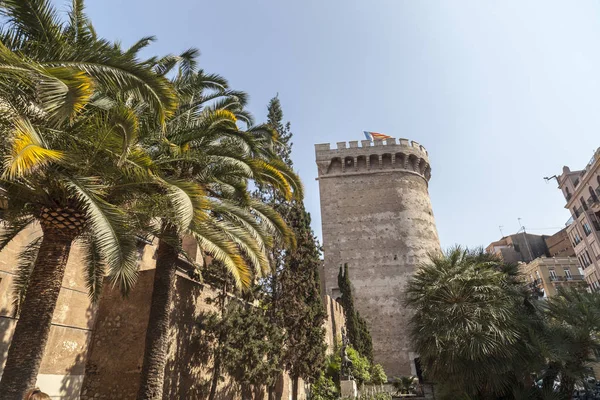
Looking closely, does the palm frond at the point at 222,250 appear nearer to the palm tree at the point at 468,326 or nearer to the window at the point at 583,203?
the palm tree at the point at 468,326

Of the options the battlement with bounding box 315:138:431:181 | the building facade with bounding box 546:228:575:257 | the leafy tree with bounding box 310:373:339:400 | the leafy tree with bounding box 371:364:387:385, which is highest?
the battlement with bounding box 315:138:431:181

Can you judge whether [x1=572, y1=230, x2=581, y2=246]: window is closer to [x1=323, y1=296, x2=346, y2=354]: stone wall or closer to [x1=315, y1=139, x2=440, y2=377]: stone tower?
[x1=315, y1=139, x2=440, y2=377]: stone tower

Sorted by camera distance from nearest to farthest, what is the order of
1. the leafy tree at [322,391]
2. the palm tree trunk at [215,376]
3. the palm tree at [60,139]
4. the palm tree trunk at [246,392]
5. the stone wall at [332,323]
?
the palm tree at [60,139] < the palm tree trunk at [215,376] < the palm tree trunk at [246,392] < the leafy tree at [322,391] < the stone wall at [332,323]

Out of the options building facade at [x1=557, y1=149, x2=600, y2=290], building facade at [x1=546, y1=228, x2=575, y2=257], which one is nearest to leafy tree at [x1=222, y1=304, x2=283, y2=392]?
building facade at [x1=557, y1=149, x2=600, y2=290]

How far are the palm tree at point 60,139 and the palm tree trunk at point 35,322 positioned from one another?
1 centimetres

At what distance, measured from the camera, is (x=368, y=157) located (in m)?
29.1

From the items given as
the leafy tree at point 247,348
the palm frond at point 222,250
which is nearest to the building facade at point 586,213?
the leafy tree at point 247,348

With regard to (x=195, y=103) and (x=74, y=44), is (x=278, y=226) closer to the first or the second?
(x=195, y=103)

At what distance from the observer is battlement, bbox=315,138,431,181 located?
29.2 metres

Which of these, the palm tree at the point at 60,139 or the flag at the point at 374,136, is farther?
the flag at the point at 374,136

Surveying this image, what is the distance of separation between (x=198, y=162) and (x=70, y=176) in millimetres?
2317

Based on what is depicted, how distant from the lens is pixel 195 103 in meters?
8.77

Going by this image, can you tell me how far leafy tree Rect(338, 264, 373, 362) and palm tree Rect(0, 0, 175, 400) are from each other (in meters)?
17.4

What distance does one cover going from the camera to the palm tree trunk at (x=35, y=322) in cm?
474
